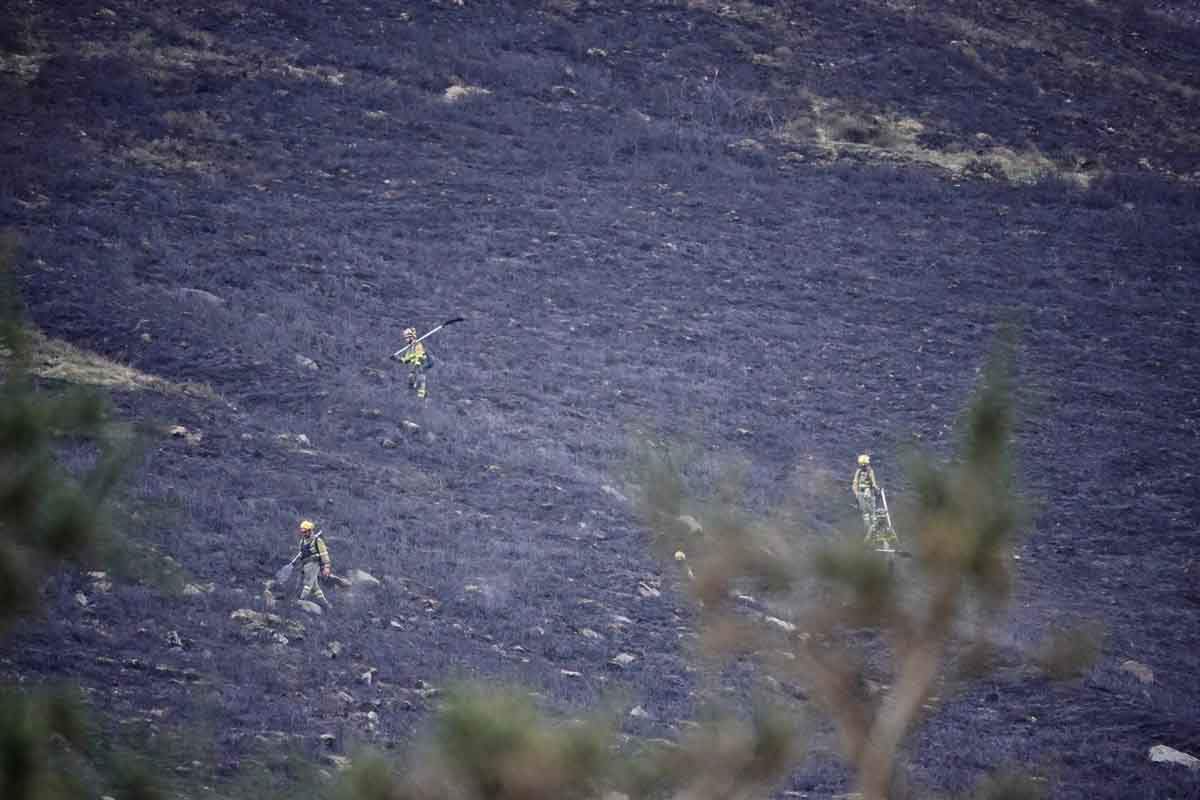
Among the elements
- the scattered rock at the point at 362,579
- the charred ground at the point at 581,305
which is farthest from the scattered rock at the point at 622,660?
the scattered rock at the point at 362,579

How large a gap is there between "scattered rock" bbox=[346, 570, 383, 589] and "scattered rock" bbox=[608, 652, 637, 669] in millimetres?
2657

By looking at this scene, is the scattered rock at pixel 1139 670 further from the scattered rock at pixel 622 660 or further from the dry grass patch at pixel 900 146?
the dry grass patch at pixel 900 146

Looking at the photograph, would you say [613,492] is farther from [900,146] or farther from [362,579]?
[900,146]

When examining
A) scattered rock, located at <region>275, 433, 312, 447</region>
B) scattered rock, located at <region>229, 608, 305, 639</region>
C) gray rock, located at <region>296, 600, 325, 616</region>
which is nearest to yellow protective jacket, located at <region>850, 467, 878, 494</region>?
gray rock, located at <region>296, 600, 325, 616</region>

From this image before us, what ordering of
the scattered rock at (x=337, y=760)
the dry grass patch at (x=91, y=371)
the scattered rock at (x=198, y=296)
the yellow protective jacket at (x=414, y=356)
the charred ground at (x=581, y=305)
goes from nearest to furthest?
1. the scattered rock at (x=337, y=760)
2. the charred ground at (x=581, y=305)
3. the dry grass patch at (x=91, y=371)
4. the yellow protective jacket at (x=414, y=356)
5. the scattered rock at (x=198, y=296)

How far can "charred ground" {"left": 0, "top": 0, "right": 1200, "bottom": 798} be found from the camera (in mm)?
13961

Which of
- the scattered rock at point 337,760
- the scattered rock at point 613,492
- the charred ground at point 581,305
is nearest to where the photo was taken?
the scattered rock at point 337,760

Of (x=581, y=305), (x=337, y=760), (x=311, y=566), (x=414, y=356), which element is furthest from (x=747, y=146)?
(x=337, y=760)

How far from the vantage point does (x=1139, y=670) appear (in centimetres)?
1588

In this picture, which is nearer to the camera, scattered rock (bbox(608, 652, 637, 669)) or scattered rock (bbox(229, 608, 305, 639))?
scattered rock (bbox(229, 608, 305, 639))

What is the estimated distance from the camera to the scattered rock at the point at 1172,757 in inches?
524

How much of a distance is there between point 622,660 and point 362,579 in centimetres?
291

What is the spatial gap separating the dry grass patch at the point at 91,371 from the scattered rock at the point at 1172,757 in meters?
13.4

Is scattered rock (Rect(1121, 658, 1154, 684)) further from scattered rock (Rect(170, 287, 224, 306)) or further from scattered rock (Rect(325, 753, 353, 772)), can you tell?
scattered rock (Rect(170, 287, 224, 306))
